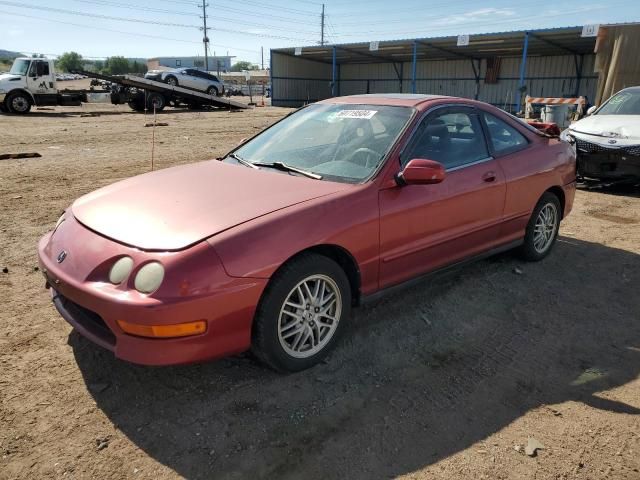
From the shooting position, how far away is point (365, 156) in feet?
11.0

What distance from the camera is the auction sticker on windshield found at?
3.67 m

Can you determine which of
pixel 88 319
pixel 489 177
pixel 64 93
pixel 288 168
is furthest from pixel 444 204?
pixel 64 93

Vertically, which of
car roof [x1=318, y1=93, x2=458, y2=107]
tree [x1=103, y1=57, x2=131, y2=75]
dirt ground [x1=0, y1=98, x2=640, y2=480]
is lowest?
dirt ground [x1=0, y1=98, x2=640, y2=480]

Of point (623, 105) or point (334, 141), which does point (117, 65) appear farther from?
point (334, 141)

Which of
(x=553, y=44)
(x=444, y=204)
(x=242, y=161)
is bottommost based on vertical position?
(x=444, y=204)

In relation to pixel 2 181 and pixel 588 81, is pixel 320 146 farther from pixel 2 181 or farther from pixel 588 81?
pixel 588 81

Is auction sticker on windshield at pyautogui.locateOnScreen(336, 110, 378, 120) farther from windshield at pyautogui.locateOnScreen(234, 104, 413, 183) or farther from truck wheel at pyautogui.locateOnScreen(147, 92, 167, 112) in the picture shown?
truck wheel at pyautogui.locateOnScreen(147, 92, 167, 112)

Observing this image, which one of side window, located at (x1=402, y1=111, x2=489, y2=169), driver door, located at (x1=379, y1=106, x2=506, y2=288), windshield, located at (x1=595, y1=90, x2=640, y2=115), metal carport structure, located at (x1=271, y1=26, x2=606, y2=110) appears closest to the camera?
driver door, located at (x1=379, y1=106, x2=506, y2=288)

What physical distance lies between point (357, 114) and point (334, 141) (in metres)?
0.32

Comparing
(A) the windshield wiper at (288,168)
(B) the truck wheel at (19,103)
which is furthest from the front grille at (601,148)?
(B) the truck wheel at (19,103)

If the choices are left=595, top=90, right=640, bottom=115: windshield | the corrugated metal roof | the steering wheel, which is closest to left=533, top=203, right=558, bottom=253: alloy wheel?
the steering wheel

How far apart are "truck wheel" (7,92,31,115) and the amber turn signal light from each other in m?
22.5

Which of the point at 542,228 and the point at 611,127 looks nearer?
the point at 542,228

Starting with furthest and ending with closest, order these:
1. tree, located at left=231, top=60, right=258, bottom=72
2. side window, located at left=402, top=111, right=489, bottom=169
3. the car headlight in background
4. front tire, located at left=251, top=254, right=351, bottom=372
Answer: tree, located at left=231, top=60, right=258, bottom=72 → the car headlight in background → side window, located at left=402, top=111, right=489, bottom=169 → front tire, located at left=251, top=254, right=351, bottom=372
